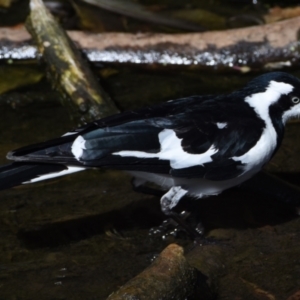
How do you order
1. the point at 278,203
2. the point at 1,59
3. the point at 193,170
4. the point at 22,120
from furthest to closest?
1. the point at 1,59
2. the point at 22,120
3. the point at 278,203
4. the point at 193,170

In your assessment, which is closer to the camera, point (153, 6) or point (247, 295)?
point (247, 295)

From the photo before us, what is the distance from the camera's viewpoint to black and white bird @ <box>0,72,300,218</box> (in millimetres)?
3631

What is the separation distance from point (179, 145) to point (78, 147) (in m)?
0.52

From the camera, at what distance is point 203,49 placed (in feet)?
20.0

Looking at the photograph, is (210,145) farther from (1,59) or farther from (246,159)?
(1,59)

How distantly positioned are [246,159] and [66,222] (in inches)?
42.6

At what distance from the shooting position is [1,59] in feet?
19.8

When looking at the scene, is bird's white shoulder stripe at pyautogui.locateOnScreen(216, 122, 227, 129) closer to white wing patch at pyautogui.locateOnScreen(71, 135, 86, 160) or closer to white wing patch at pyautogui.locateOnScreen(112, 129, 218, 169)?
white wing patch at pyautogui.locateOnScreen(112, 129, 218, 169)

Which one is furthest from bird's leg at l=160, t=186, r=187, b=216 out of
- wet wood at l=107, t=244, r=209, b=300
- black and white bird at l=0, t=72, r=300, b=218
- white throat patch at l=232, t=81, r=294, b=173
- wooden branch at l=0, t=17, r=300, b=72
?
wooden branch at l=0, t=17, r=300, b=72

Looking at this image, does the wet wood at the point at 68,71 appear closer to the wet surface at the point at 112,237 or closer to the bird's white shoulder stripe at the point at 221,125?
the wet surface at the point at 112,237

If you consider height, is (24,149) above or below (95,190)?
above

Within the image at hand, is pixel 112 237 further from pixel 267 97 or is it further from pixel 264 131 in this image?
pixel 267 97

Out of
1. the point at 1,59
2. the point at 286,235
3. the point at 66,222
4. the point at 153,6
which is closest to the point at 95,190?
the point at 66,222

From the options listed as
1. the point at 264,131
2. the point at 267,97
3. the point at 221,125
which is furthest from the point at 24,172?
the point at 267,97
